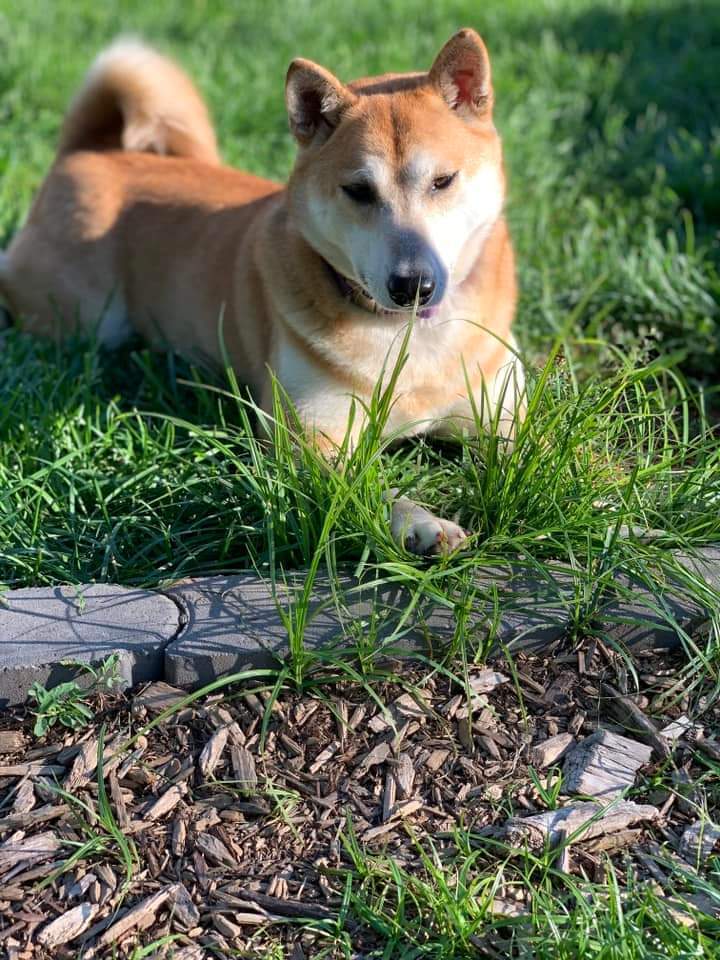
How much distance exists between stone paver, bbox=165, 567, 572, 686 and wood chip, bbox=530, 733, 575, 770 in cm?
23

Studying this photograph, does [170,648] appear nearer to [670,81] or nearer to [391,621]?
[391,621]

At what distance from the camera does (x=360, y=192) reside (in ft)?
8.66

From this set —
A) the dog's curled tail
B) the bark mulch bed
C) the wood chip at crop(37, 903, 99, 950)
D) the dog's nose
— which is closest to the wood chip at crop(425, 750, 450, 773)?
the bark mulch bed

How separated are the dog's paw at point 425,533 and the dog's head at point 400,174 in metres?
0.51

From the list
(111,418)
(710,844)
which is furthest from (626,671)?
(111,418)

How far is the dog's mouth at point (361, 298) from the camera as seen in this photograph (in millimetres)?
2701

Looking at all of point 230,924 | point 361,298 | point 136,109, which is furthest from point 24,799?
point 136,109

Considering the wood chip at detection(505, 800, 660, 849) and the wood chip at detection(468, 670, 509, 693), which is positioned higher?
the wood chip at detection(468, 670, 509, 693)

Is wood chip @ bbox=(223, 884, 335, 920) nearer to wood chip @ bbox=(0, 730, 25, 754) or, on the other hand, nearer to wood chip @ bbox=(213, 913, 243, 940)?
wood chip @ bbox=(213, 913, 243, 940)

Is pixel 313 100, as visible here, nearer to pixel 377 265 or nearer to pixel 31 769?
pixel 377 265

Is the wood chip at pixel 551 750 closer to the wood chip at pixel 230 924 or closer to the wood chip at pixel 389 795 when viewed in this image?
the wood chip at pixel 389 795

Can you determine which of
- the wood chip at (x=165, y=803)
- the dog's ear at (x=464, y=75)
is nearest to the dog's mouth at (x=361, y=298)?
the dog's ear at (x=464, y=75)

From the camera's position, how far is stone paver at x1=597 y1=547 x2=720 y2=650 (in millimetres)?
2283

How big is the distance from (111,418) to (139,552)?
59 cm
